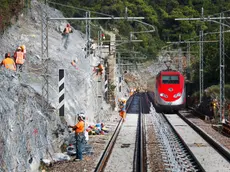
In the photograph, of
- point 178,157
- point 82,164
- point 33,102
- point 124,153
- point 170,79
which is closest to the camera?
point 178,157

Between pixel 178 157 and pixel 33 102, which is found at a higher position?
pixel 33 102

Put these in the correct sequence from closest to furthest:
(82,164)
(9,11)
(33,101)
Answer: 1. (33,101)
2. (82,164)
3. (9,11)

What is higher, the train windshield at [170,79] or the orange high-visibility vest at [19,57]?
the orange high-visibility vest at [19,57]

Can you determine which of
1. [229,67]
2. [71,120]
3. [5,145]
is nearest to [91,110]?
[71,120]

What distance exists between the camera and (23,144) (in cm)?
1294

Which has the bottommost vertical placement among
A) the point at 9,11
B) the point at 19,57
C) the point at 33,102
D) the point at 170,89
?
the point at 170,89

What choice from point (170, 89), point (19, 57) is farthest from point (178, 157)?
point (170, 89)

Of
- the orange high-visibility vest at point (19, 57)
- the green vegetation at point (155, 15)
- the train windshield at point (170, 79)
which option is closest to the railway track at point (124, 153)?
the orange high-visibility vest at point (19, 57)

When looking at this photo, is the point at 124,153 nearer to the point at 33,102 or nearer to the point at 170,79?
the point at 33,102

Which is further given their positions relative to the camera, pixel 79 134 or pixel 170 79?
pixel 170 79

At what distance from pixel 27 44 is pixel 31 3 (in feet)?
33.8

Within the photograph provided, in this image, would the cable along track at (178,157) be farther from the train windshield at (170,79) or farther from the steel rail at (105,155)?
the train windshield at (170,79)

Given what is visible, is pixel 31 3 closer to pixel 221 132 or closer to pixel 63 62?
pixel 63 62

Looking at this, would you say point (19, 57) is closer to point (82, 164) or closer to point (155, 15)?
point (82, 164)
